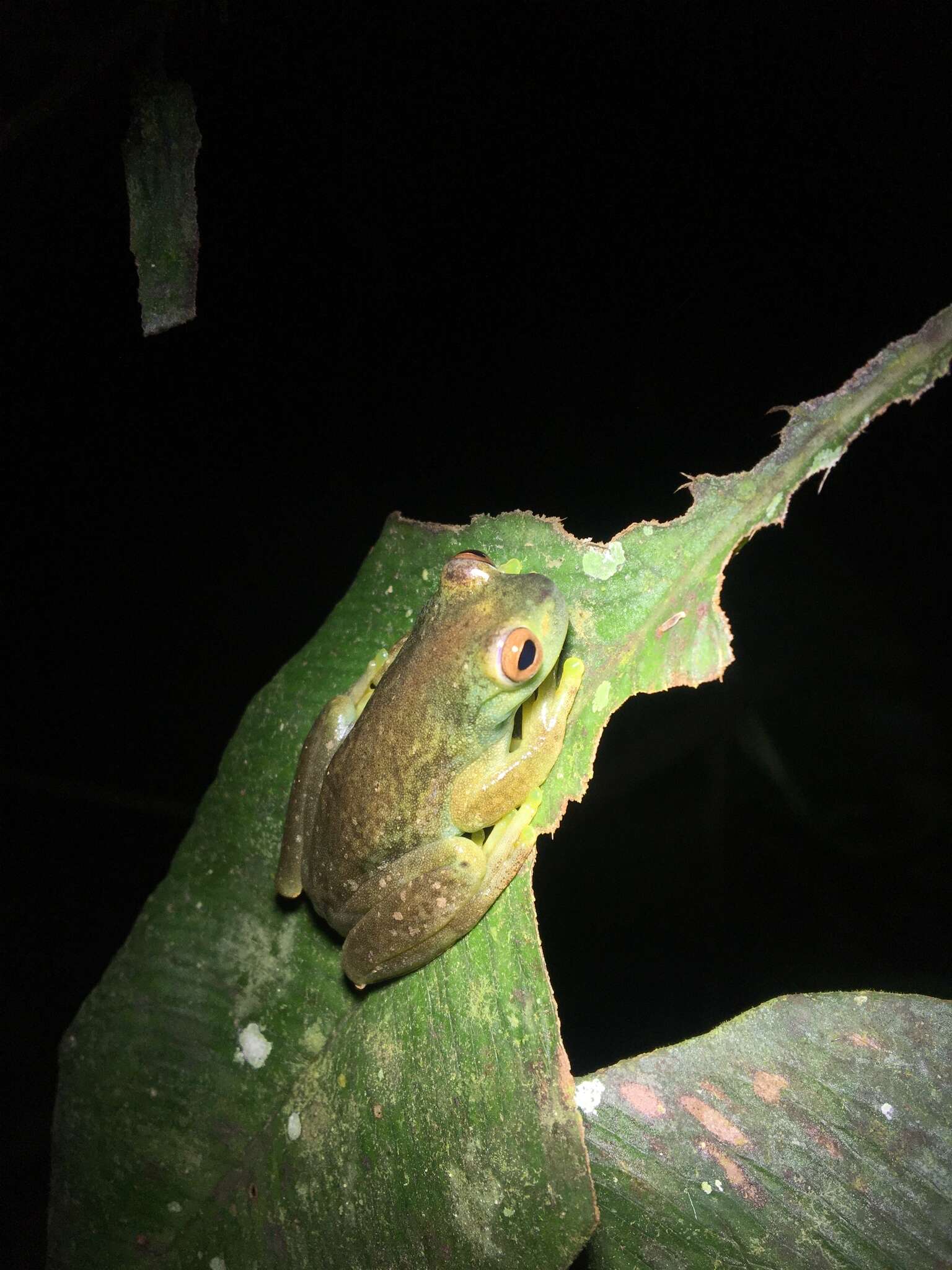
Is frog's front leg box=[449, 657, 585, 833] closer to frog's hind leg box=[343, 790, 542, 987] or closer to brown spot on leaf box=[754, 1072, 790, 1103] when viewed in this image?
frog's hind leg box=[343, 790, 542, 987]

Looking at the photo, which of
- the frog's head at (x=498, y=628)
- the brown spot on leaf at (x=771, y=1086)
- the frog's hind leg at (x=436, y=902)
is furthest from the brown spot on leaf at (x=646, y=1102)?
the frog's head at (x=498, y=628)

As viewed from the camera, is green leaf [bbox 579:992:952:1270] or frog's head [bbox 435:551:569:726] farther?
frog's head [bbox 435:551:569:726]

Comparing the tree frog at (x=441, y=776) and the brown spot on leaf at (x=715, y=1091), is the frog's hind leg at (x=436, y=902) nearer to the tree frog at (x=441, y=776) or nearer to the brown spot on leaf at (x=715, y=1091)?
the tree frog at (x=441, y=776)

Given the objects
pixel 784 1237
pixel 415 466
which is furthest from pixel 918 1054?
pixel 415 466

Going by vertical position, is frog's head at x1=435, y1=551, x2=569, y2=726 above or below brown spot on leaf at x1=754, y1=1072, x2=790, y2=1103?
above

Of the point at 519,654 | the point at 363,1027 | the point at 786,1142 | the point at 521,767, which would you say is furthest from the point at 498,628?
the point at 786,1142

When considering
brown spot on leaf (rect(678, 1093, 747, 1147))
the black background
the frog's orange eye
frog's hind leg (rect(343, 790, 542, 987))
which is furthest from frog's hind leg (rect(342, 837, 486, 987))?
the black background
